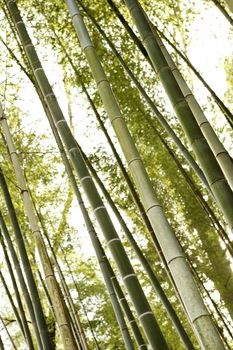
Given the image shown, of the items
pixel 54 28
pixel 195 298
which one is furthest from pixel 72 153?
pixel 54 28

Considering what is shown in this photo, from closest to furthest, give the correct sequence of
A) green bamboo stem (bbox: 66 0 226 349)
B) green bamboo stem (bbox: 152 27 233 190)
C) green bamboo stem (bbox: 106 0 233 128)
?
green bamboo stem (bbox: 66 0 226 349)
green bamboo stem (bbox: 152 27 233 190)
green bamboo stem (bbox: 106 0 233 128)

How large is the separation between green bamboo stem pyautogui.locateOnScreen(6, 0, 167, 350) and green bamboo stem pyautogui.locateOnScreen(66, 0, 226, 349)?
42 centimetres

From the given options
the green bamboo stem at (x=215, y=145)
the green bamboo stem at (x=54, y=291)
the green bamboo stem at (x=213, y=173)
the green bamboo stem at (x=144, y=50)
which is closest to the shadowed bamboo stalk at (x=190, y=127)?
the green bamboo stem at (x=213, y=173)

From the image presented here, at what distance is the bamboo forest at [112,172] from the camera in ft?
7.00

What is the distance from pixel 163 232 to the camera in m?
1.77

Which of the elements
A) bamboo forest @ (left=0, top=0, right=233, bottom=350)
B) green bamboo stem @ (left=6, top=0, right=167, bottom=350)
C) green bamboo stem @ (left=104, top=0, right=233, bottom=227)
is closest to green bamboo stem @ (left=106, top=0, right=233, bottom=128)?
bamboo forest @ (left=0, top=0, right=233, bottom=350)

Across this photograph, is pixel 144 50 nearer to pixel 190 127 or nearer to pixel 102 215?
pixel 190 127

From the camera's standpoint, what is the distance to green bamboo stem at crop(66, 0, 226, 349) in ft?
5.10

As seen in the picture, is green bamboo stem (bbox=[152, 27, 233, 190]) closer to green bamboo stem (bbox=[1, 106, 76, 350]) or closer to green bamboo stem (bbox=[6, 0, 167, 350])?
green bamboo stem (bbox=[6, 0, 167, 350])

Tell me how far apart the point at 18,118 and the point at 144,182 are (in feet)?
18.0

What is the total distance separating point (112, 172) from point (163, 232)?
541 cm

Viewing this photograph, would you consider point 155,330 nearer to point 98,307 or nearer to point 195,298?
point 195,298

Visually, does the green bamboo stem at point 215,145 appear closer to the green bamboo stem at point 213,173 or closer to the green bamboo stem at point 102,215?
the green bamboo stem at point 213,173

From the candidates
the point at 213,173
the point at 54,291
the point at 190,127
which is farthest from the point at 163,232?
the point at 54,291
